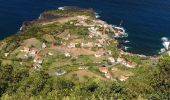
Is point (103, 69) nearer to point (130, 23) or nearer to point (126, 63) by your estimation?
point (126, 63)

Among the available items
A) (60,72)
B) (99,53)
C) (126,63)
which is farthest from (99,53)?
(60,72)

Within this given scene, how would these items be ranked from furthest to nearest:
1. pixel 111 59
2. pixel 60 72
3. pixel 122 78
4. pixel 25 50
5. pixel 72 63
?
Answer: pixel 25 50, pixel 111 59, pixel 72 63, pixel 60 72, pixel 122 78

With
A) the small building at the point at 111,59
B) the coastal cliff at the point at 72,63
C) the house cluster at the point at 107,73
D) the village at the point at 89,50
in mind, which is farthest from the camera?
the small building at the point at 111,59

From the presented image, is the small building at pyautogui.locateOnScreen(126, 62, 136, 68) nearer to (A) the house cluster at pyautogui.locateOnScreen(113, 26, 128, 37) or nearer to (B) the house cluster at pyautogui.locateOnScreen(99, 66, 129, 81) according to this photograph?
(B) the house cluster at pyautogui.locateOnScreen(99, 66, 129, 81)

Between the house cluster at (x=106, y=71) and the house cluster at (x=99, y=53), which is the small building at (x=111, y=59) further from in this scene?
the house cluster at (x=106, y=71)

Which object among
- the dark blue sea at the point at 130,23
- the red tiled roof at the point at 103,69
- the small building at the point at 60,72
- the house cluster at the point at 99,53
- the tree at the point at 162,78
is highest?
the tree at the point at 162,78

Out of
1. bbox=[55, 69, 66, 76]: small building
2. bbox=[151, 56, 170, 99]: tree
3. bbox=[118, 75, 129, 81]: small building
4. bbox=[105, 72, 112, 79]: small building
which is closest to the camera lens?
bbox=[151, 56, 170, 99]: tree

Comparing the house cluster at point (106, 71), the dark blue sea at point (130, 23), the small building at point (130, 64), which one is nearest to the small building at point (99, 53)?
the small building at point (130, 64)

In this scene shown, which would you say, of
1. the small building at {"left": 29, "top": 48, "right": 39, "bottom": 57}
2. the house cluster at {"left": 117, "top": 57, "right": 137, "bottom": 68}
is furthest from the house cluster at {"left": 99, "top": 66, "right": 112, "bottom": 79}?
the small building at {"left": 29, "top": 48, "right": 39, "bottom": 57}

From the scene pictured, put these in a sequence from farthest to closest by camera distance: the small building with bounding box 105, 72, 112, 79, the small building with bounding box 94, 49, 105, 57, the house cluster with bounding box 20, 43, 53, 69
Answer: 1. the small building with bounding box 94, 49, 105, 57
2. the house cluster with bounding box 20, 43, 53, 69
3. the small building with bounding box 105, 72, 112, 79
